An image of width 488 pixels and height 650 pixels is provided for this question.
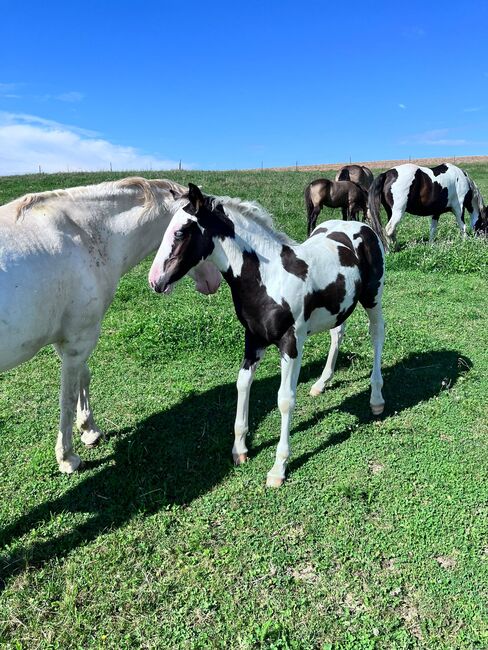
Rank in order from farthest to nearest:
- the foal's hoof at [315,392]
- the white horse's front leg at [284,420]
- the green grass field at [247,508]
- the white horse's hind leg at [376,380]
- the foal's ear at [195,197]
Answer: the foal's hoof at [315,392]
the white horse's hind leg at [376,380]
the white horse's front leg at [284,420]
the foal's ear at [195,197]
the green grass field at [247,508]

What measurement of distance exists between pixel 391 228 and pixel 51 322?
9.22 meters

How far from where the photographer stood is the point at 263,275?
3453 millimetres

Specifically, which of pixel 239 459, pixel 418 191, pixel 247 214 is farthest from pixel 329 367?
pixel 418 191

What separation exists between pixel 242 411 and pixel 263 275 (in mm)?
1184

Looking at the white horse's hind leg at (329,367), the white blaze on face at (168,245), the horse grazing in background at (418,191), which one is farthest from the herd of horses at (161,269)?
the horse grazing in background at (418,191)

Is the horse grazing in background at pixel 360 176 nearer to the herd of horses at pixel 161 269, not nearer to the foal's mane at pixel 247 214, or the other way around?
the herd of horses at pixel 161 269

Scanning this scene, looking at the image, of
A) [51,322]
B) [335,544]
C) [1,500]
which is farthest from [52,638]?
[51,322]

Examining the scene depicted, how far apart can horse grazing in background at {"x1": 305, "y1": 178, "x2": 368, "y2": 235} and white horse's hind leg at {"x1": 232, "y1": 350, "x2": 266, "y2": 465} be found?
10363 millimetres

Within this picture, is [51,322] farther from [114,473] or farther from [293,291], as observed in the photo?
[293,291]

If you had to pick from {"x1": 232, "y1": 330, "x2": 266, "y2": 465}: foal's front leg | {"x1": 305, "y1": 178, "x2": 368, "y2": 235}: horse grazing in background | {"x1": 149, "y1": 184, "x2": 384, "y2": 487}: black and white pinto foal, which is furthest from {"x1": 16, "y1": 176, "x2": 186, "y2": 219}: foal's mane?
{"x1": 305, "y1": 178, "x2": 368, "y2": 235}: horse grazing in background

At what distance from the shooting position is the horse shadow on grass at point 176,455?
129 inches

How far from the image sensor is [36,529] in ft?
10.8

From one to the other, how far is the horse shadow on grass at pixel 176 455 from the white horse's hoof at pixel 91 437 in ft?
0.63

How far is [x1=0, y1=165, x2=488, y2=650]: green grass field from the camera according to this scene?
8.38 ft
